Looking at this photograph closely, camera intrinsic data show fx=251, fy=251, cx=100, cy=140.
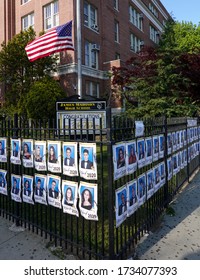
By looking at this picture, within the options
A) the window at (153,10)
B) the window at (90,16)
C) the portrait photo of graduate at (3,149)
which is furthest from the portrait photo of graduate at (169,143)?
the window at (153,10)

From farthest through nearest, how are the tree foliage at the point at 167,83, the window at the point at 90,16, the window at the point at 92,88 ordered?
1. the window at the point at 92,88
2. the window at the point at 90,16
3. the tree foliage at the point at 167,83

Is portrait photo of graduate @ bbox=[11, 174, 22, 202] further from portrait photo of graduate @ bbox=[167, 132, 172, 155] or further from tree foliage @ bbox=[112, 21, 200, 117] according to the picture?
tree foliage @ bbox=[112, 21, 200, 117]

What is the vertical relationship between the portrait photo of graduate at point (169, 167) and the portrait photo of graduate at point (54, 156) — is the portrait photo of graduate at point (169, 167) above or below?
below

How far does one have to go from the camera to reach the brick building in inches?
762

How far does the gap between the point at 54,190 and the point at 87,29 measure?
19.7 metres

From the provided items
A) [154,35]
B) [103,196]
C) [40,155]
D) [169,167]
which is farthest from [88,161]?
[154,35]

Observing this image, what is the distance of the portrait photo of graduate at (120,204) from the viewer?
10.6 feet

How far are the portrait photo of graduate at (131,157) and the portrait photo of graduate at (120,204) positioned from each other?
12.1 inches

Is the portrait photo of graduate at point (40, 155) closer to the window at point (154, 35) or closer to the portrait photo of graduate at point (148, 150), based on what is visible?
the portrait photo of graduate at point (148, 150)

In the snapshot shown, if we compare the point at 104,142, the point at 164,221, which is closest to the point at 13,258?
the point at 104,142

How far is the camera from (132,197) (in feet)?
12.1

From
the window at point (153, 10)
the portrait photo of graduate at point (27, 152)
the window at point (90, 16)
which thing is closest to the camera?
the portrait photo of graduate at point (27, 152)

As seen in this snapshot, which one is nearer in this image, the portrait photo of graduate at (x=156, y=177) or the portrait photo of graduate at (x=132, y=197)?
the portrait photo of graduate at (x=132, y=197)

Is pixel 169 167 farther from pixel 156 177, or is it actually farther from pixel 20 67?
pixel 20 67
